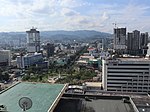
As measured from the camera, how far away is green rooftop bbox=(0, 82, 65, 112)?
12383mm

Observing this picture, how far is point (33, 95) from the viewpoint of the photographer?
14836mm

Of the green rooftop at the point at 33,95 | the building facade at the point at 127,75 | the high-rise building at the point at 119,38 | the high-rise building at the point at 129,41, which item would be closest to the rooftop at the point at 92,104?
the green rooftop at the point at 33,95

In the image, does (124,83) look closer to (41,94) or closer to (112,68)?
(112,68)

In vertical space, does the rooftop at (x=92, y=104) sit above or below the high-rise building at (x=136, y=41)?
below

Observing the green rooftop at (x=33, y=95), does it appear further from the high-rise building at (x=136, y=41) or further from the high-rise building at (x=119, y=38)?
the high-rise building at (x=119, y=38)

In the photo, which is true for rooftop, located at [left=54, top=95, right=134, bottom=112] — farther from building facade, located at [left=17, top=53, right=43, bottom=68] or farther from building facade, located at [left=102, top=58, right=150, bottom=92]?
building facade, located at [left=17, top=53, right=43, bottom=68]

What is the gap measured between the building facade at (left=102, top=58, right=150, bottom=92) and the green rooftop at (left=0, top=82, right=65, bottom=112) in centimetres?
870

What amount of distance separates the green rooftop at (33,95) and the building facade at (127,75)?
870cm

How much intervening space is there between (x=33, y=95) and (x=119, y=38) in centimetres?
5840

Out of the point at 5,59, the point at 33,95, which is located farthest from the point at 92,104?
the point at 5,59

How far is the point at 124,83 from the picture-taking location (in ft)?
77.5

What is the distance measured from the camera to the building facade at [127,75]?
2306cm

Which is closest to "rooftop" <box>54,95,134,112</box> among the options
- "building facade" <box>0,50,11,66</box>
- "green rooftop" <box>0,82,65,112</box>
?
"green rooftop" <box>0,82,65,112</box>

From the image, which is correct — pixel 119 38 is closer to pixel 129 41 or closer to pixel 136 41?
pixel 129 41
